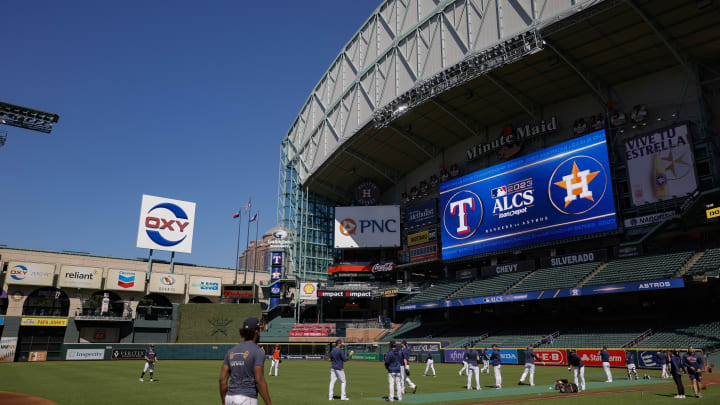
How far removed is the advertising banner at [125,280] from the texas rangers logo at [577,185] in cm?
5004

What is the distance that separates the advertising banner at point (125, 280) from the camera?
203 feet

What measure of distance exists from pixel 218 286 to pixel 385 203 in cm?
2679

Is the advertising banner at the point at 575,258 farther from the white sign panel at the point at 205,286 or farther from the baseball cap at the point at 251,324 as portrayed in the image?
the white sign panel at the point at 205,286

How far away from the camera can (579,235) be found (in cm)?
4203

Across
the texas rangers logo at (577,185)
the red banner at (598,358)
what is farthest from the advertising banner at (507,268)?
the red banner at (598,358)

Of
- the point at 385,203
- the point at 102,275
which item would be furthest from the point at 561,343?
the point at 102,275

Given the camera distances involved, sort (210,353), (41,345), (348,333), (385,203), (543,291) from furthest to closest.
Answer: (385,203) < (348,333) < (41,345) < (210,353) < (543,291)

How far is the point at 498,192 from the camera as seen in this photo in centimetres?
4981

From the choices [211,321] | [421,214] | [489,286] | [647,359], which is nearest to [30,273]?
[211,321]

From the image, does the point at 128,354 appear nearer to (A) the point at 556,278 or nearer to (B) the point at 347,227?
(B) the point at 347,227

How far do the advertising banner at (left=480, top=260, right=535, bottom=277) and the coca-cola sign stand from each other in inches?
618

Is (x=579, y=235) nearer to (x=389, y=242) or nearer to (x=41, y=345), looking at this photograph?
(x=389, y=242)

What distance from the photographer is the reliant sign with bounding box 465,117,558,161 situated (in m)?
48.2

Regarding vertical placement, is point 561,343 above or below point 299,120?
below
